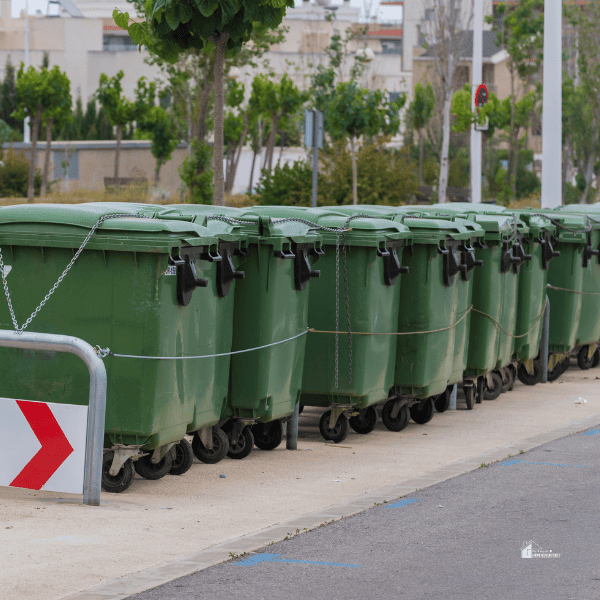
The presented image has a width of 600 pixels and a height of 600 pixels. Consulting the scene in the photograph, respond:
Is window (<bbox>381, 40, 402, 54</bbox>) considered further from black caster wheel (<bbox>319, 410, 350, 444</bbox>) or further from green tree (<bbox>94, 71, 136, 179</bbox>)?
black caster wheel (<bbox>319, 410, 350, 444</bbox>)

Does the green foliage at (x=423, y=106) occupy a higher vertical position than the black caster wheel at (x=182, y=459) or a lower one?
higher

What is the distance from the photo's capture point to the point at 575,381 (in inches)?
521

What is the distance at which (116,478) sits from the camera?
7137mm

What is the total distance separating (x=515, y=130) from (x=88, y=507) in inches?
1530

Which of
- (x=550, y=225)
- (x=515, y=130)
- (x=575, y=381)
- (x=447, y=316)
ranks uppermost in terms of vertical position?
(x=515, y=130)

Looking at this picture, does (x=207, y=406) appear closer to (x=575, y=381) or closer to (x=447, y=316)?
(x=447, y=316)

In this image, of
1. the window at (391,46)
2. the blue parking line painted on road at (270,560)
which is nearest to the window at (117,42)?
the window at (391,46)

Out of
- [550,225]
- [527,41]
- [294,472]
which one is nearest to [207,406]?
[294,472]

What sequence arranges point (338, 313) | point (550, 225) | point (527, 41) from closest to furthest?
1. point (338, 313)
2. point (550, 225)
3. point (527, 41)

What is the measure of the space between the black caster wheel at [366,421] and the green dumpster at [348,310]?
1.67ft

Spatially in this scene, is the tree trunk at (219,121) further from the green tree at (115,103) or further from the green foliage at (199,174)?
the green tree at (115,103)

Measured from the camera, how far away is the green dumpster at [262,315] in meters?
8.05

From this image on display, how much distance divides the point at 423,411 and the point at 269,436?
195cm

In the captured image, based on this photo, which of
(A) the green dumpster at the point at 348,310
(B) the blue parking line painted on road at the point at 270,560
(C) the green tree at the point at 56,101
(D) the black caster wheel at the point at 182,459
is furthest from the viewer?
(C) the green tree at the point at 56,101
